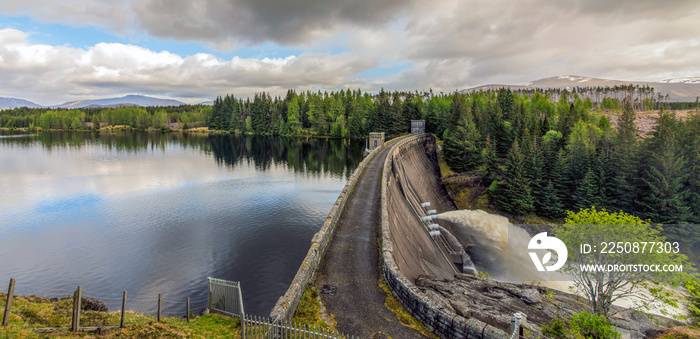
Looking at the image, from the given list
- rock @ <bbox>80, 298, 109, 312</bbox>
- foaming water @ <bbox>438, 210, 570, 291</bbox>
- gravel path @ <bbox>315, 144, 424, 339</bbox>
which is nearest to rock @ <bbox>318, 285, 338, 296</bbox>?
gravel path @ <bbox>315, 144, 424, 339</bbox>

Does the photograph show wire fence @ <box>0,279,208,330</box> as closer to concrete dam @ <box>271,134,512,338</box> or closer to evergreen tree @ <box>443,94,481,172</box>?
concrete dam @ <box>271,134,512,338</box>

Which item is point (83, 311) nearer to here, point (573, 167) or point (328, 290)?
point (328, 290)

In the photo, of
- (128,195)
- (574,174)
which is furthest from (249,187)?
(574,174)

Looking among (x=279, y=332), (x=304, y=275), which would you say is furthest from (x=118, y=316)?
(x=279, y=332)

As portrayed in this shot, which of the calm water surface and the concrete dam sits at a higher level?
the concrete dam

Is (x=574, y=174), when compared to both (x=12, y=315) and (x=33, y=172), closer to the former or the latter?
(x=12, y=315)

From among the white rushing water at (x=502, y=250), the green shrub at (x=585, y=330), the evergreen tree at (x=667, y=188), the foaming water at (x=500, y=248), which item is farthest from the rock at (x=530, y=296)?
the evergreen tree at (x=667, y=188)

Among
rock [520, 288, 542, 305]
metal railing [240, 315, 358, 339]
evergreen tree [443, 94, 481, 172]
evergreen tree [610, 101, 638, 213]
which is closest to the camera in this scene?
metal railing [240, 315, 358, 339]
